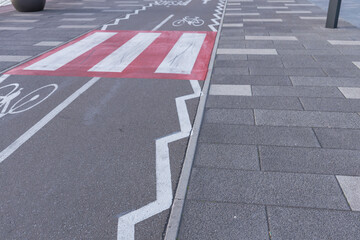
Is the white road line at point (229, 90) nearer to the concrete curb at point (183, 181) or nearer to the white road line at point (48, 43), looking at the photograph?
the concrete curb at point (183, 181)

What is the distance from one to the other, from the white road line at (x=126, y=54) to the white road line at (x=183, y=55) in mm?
939

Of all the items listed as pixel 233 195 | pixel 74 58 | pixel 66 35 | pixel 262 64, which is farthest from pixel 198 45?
pixel 233 195

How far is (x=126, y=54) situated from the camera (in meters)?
9.55

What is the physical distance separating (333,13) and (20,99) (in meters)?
11.1

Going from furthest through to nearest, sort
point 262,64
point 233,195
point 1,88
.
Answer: point 262,64
point 1,88
point 233,195

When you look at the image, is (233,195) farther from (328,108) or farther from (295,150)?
(328,108)

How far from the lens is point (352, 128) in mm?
5305

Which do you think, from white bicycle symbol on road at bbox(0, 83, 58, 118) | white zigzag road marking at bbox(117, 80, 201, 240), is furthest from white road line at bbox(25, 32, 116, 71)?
white zigzag road marking at bbox(117, 80, 201, 240)

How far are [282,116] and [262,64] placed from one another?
3.30 metres

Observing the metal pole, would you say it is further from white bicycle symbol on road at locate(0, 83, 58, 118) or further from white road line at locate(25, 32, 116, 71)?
white bicycle symbol on road at locate(0, 83, 58, 118)

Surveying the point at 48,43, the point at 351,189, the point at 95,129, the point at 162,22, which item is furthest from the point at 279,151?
the point at 162,22

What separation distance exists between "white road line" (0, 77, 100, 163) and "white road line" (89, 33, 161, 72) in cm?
109

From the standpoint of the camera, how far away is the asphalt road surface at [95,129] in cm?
364

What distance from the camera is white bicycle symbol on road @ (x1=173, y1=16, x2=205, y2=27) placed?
14041 mm
